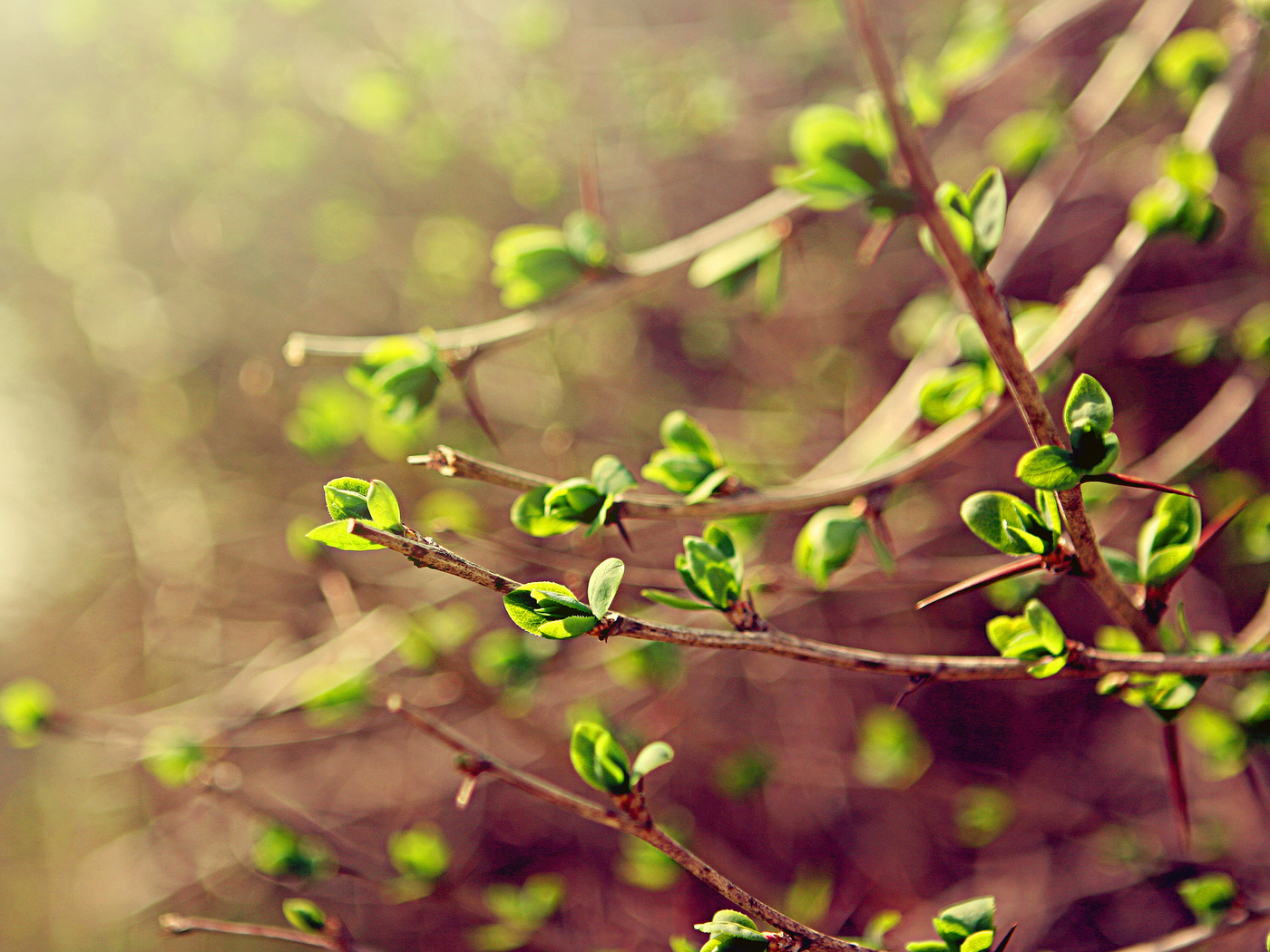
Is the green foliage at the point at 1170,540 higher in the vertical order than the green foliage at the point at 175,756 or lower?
higher

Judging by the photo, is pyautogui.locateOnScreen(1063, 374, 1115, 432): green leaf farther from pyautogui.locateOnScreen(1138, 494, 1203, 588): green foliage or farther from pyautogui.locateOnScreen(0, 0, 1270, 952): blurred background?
pyautogui.locateOnScreen(0, 0, 1270, 952): blurred background

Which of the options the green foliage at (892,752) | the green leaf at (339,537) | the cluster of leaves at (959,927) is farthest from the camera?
the green foliage at (892,752)

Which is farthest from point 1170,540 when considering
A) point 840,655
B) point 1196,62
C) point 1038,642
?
point 1196,62

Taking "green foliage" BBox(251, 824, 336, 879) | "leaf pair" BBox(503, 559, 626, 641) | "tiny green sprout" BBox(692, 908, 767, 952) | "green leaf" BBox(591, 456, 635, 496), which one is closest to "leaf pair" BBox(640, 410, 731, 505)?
"green leaf" BBox(591, 456, 635, 496)

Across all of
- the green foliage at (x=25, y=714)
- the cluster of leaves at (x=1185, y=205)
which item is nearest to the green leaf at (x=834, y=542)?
the cluster of leaves at (x=1185, y=205)

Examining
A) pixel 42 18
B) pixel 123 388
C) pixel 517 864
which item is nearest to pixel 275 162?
pixel 42 18

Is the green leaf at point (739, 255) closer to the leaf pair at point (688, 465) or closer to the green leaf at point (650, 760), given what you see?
the leaf pair at point (688, 465)
